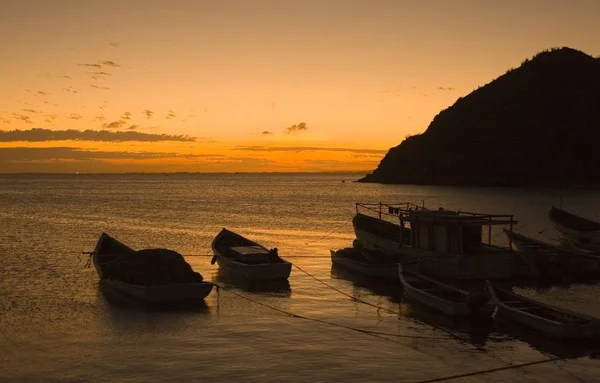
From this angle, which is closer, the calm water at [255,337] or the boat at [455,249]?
the calm water at [255,337]

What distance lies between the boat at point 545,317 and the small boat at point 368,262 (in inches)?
339

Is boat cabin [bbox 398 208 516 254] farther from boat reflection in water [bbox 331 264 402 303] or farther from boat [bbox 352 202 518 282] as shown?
boat reflection in water [bbox 331 264 402 303]

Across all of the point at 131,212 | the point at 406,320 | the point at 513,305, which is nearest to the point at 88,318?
the point at 406,320

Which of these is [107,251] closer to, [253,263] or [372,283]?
[253,263]

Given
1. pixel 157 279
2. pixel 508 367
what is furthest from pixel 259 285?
pixel 508 367

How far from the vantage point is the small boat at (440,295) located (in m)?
26.2

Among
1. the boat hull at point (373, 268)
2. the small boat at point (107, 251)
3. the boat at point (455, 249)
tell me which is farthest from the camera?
the small boat at point (107, 251)

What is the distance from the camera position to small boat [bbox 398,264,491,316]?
26234 millimetres

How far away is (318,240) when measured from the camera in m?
61.3

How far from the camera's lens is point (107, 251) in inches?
1597

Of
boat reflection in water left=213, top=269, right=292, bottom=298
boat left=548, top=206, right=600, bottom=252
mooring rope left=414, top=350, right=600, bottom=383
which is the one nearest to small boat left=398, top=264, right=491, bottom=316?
mooring rope left=414, top=350, right=600, bottom=383

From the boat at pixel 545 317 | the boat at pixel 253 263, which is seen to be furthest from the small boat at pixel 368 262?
the boat at pixel 545 317

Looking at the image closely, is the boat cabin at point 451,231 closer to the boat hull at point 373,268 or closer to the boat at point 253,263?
the boat hull at point 373,268

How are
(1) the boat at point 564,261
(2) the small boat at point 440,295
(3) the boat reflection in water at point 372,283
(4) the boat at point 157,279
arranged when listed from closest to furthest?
(2) the small boat at point 440,295
(4) the boat at point 157,279
(3) the boat reflection in water at point 372,283
(1) the boat at point 564,261
